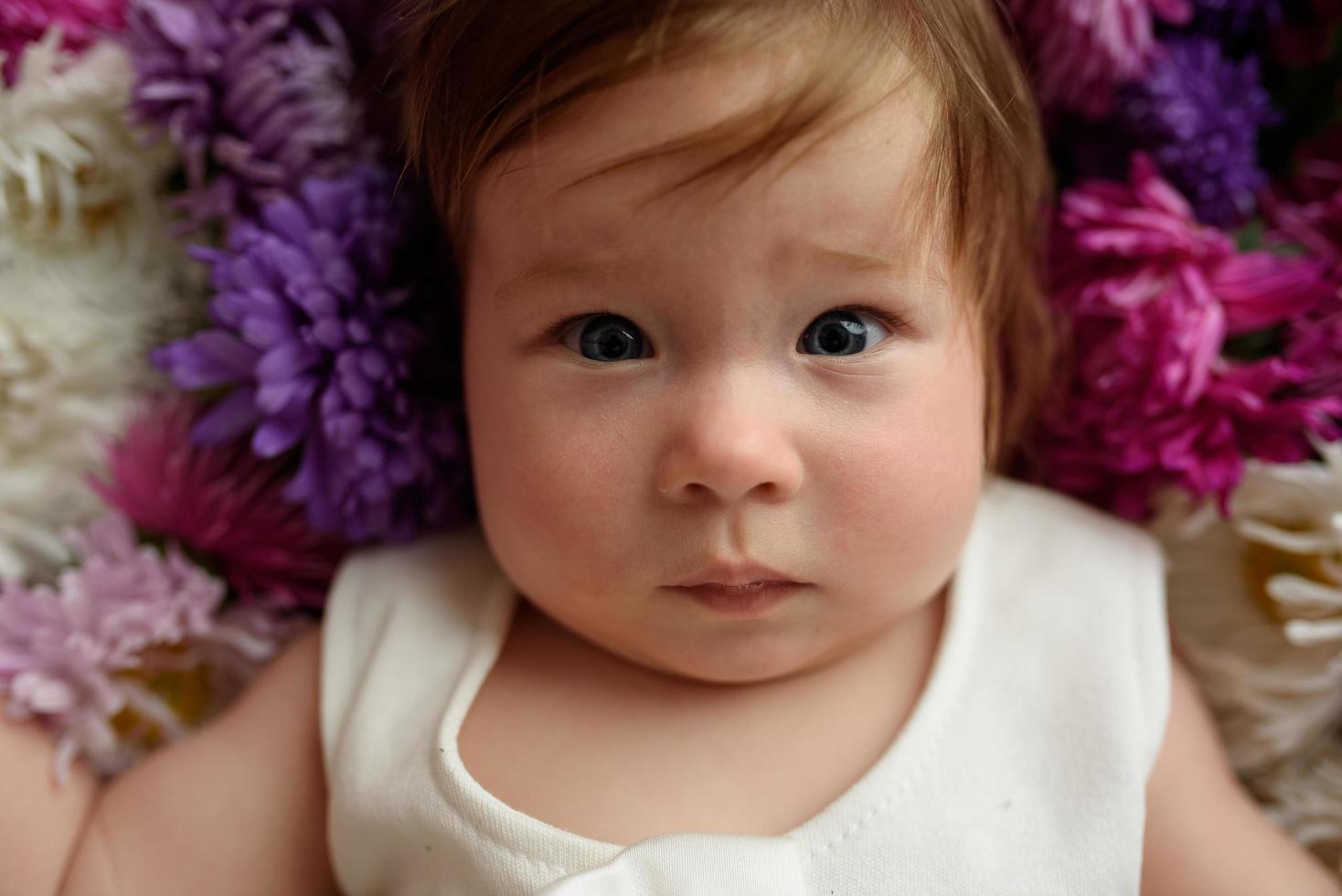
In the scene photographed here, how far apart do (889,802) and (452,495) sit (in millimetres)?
436

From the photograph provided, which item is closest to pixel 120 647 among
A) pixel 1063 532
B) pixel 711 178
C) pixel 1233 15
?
pixel 711 178

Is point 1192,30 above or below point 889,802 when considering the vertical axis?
above

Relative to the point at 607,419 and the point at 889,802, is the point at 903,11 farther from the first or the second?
the point at 889,802

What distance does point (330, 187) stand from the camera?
970 millimetres

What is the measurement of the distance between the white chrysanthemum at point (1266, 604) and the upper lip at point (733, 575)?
398mm

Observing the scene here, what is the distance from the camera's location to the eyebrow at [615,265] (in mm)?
799

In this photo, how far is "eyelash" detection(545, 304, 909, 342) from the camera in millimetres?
839

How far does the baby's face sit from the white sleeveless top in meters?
0.10

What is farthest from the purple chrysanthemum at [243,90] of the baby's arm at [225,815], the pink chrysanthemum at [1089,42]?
the pink chrysanthemum at [1089,42]

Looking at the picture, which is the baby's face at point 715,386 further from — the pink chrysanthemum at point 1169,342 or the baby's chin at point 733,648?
the pink chrysanthemum at point 1169,342

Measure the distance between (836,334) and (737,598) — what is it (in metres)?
0.19

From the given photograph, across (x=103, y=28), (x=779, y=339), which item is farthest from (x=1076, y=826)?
(x=103, y=28)

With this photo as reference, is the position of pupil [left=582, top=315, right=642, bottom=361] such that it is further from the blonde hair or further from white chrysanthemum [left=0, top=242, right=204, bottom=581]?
white chrysanthemum [left=0, top=242, right=204, bottom=581]

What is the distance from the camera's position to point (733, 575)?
0.84 meters
